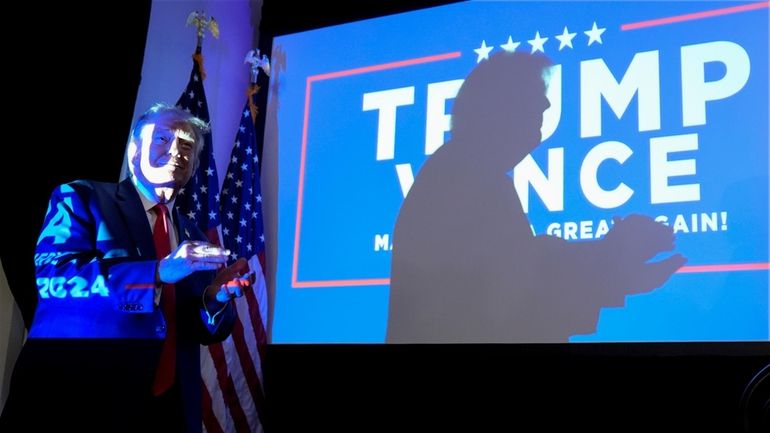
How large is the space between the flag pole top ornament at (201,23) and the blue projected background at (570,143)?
0.35m

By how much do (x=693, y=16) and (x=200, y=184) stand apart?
2.39 meters

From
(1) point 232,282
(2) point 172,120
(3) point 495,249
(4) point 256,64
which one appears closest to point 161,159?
(2) point 172,120

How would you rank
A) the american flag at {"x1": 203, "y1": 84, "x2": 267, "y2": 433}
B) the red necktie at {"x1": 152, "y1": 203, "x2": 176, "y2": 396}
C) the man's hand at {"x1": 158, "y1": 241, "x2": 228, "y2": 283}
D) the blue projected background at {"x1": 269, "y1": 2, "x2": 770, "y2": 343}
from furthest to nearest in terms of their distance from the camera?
the american flag at {"x1": 203, "y1": 84, "x2": 267, "y2": 433} < the blue projected background at {"x1": 269, "y1": 2, "x2": 770, "y2": 343} < the red necktie at {"x1": 152, "y1": 203, "x2": 176, "y2": 396} < the man's hand at {"x1": 158, "y1": 241, "x2": 228, "y2": 283}

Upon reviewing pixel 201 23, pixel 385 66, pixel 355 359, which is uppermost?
pixel 201 23

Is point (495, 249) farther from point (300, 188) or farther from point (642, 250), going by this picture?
point (300, 188)

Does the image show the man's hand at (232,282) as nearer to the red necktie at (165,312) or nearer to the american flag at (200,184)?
the red necktie at (165,312)

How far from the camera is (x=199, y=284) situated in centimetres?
222

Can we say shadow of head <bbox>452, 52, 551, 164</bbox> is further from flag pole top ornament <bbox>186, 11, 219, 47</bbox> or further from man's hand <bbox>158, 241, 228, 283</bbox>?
man's hand <bbox>158, 241, 228, 283</bbox>

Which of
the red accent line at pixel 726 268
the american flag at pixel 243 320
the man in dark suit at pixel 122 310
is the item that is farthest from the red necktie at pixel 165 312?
the red accent line at pixel 726 268

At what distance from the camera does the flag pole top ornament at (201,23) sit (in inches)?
168

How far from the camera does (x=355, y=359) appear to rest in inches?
157

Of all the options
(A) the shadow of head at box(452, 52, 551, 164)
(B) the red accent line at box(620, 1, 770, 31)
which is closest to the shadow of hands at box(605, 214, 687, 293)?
(A) the shadow of head at box(452, 52, 551, 164)

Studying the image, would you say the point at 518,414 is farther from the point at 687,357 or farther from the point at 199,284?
the point at 199,284

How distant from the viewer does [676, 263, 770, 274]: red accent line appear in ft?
10.2
